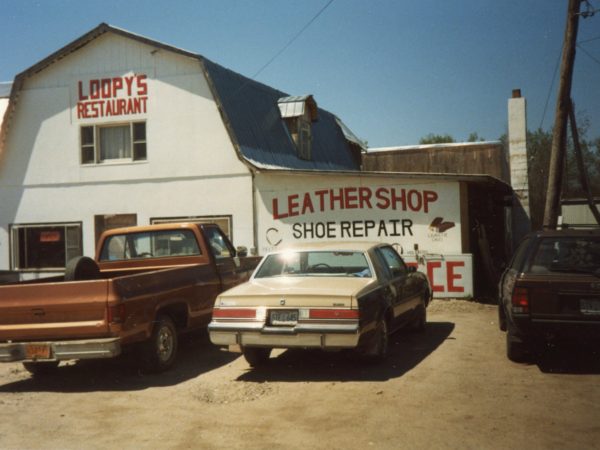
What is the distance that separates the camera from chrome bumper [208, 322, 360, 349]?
714 centimetres

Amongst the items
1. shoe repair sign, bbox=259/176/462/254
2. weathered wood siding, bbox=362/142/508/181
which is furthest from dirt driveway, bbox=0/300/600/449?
weathered wood siding, bbox=362/142/508/181

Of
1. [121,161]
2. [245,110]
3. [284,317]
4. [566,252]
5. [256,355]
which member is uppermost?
[245,110]

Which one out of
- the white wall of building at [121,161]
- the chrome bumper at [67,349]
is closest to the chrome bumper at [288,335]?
the chrome bumper at [67,349]

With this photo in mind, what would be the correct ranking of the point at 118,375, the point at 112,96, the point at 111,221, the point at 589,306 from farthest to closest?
the point at 111,221
the point at 112,96
the point at 118,375
the point at 589,306

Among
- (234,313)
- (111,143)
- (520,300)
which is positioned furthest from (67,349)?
(111,143)

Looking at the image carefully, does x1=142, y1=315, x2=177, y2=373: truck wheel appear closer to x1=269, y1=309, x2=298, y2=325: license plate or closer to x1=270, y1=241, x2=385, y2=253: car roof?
x1=269, y1=309, x2=298, y2=325: license plate

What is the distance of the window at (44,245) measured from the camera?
18.1 meters

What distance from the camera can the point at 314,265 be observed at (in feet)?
28.6

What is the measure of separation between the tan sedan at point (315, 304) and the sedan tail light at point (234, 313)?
11mm

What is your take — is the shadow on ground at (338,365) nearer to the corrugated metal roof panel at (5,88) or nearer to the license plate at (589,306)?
the license plate at (589,306)

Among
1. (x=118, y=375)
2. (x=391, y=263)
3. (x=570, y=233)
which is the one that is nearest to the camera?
(x=570, y=233)

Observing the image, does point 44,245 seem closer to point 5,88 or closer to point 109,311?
point 5,88

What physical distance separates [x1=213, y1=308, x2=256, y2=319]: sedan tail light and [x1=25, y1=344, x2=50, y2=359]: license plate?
1.93 metres

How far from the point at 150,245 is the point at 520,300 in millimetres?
5600
